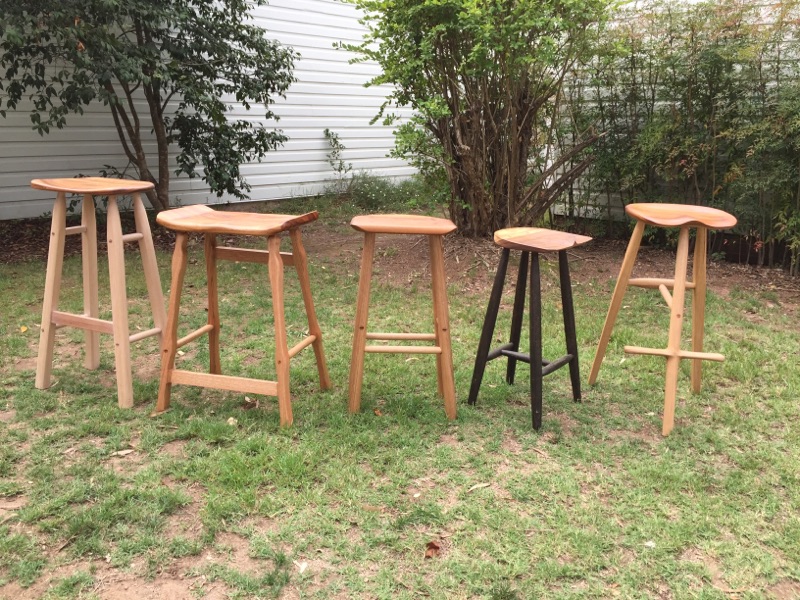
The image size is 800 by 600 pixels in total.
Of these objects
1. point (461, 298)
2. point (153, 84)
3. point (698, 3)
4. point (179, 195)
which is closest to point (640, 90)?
point (698, 3)

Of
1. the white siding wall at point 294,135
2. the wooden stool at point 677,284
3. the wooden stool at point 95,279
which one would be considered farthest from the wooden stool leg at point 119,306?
the white siding wall at point 294,135

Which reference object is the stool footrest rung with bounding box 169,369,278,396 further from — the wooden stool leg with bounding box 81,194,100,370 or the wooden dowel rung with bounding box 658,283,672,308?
the wooden dowel rung with bounding box 658,283,672,308

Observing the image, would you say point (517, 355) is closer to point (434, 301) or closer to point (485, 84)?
point (434, 301)

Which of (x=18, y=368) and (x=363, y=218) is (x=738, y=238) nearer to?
(x=363, y=218)

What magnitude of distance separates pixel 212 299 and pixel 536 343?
1.79 metres

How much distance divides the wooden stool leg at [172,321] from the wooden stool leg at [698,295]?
2606 mm

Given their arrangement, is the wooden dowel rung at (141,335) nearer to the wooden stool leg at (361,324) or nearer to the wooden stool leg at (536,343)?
the wooden stool leg at (361,324)

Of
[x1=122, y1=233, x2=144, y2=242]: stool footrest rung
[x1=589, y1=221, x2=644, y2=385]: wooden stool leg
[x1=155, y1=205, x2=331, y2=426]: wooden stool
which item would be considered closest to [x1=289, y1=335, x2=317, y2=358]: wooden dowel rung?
[x1=155, y1=205, x2=331, y2=426]: wooden stool

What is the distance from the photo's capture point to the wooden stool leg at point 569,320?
3262mm

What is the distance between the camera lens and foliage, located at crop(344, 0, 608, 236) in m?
5.14

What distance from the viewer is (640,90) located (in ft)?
21.4

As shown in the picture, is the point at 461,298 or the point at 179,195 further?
the point at 179,195

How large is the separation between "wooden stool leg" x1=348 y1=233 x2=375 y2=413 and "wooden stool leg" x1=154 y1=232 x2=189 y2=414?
2.85ft

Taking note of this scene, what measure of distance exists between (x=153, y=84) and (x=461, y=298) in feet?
13.8
